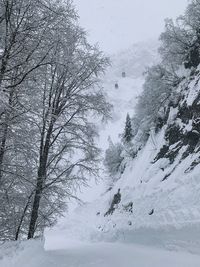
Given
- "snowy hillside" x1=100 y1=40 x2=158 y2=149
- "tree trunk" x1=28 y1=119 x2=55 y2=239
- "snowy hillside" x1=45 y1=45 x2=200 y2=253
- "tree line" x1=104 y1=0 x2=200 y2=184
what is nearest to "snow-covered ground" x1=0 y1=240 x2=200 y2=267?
"snowy hillside" x1=45 y1=45 x2=200 y2=253

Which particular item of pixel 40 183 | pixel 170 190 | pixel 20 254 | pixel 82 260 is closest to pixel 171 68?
pixel 170 190

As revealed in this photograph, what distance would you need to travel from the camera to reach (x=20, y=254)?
9.79 metres

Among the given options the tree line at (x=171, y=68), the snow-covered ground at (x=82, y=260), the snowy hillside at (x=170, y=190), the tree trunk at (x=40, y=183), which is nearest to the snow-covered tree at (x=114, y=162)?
the tree line at (x=171, y=68)

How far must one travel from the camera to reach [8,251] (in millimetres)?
9406

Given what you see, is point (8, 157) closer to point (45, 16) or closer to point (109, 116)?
point (109, 116)

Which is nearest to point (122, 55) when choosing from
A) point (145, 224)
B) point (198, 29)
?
point (198, 29)

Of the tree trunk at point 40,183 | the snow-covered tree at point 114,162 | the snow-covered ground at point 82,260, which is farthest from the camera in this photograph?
the snow-covered tree at point 114,162

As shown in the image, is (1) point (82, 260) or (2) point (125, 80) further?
(2) point (125, 80)

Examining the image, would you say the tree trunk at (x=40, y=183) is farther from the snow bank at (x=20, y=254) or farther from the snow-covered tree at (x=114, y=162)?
the snow-covered tree at (x=114, y=162)

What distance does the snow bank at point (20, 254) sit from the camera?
29.5ft

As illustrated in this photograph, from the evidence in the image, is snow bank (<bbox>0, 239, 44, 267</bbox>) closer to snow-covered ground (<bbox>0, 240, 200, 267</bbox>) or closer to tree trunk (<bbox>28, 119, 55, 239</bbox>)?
snow-covered ground (<bbox>0, 240, 200, 267</bbox>)

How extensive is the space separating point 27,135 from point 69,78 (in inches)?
206

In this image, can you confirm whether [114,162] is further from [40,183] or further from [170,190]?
[40,183]

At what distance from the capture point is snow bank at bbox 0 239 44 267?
8985 mm
